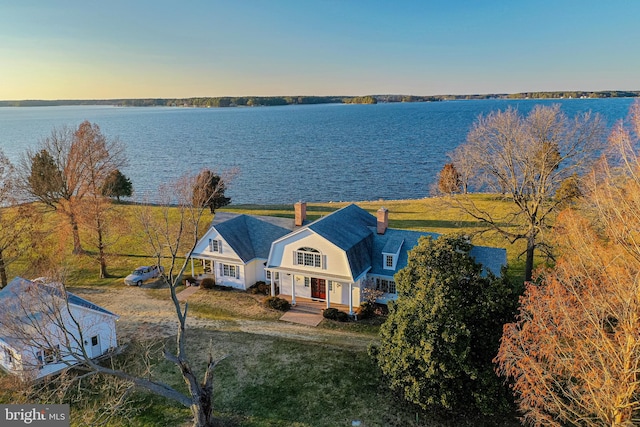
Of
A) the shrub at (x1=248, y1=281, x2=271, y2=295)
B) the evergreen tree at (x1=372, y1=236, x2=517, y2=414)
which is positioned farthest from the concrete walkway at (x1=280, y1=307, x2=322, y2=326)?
the evergreen tree at (x1=372, y1=236, x2=517, y2=414)

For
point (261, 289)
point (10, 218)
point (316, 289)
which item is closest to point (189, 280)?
point (261, 289)

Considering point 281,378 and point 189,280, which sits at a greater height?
point 189,280

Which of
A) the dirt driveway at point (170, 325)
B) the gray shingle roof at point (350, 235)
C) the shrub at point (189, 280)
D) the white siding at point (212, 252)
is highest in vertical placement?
the gray shingle roof at point (350, 235)

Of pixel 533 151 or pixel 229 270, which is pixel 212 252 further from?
pixel 533 151

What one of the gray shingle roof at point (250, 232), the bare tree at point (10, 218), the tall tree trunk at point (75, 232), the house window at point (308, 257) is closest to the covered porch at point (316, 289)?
the house window at point (308, 257)

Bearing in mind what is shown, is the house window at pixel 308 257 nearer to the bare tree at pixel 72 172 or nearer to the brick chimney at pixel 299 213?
the brick chimney at pixel 299 213

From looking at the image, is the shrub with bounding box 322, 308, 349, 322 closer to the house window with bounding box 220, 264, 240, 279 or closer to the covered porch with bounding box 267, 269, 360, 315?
the covered porch with bounding box 267, 269, 360, 315
